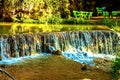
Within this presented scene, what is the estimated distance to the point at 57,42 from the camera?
14195 mm

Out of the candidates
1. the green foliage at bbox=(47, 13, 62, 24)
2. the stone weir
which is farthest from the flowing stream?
the green foliage at bbox=(47, 13, 62, 24)

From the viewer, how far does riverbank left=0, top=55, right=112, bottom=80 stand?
966cm

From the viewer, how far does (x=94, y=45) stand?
1505 cm

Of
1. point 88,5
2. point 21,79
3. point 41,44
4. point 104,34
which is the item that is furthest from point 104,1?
point 21,79

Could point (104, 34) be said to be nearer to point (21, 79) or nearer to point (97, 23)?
point (97, 23)

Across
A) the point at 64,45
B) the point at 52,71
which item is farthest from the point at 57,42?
the point at 52,71

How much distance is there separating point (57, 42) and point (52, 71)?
12.8 feet

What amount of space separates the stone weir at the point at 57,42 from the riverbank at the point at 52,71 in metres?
1.42

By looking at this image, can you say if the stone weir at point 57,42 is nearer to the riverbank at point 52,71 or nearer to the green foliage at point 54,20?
the riverbank at point 52,71

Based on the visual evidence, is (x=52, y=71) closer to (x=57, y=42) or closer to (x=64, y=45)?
(x=57, y=42)

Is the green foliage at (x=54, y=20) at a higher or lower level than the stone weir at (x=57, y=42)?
higher

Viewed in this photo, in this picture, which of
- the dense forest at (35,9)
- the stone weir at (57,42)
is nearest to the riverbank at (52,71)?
the stone weir at (57,42)

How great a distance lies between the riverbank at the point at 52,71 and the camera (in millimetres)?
9656

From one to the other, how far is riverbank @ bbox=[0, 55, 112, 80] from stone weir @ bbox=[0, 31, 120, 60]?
4.67 ft
